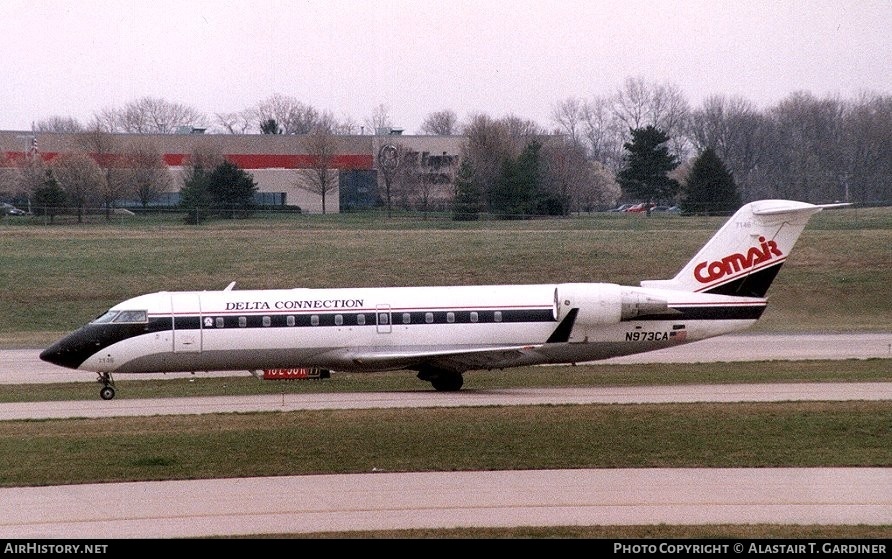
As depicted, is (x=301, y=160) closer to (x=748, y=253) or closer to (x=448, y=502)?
(x=748, y=253)

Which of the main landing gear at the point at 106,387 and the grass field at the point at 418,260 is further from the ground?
the grass field at the point at 418,260

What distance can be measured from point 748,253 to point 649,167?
2352 centimetres

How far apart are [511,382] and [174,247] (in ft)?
116

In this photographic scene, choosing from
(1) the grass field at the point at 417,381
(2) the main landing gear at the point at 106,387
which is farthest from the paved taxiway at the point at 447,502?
(2) the main landing gear at the point at 106,387

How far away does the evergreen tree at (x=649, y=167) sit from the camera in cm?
5041

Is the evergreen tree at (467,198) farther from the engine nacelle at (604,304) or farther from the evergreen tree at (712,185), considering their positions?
the engine nacelle at (604,304)

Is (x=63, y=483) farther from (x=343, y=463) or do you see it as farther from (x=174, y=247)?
(x=174, y=247)

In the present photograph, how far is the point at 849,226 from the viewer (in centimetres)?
5562

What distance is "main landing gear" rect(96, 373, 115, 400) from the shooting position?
27.2 meters

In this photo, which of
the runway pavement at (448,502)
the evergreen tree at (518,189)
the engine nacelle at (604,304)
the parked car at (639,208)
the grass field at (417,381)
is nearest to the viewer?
the runway pavement at (448,502)

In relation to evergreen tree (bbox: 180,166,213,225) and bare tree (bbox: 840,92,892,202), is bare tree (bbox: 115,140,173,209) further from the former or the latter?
bare tree (bbox: 840,92,892,202)

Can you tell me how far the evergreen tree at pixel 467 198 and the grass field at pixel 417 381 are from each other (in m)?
1.82
